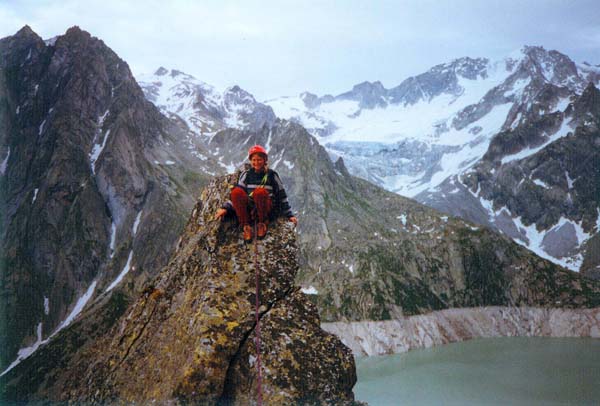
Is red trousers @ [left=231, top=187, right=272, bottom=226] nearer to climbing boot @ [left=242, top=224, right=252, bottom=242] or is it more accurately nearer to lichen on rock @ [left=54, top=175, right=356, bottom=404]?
climbing boot @ [left=242, top=224, right=252, bottom=242]

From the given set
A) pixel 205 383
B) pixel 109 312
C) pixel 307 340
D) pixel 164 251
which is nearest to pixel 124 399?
pixel 205 383

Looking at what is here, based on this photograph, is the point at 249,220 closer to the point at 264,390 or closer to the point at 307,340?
the point at 307,340

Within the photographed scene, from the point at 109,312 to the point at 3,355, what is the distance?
31370 millimetres

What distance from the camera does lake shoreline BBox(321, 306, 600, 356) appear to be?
169500 mm

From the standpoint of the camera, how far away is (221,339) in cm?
1015

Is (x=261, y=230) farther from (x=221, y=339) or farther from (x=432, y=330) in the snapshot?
(x=432, y=330)

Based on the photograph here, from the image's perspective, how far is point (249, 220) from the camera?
12.1 m

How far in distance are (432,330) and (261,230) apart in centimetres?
18705

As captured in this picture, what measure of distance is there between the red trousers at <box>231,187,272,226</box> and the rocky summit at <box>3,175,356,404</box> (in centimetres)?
44

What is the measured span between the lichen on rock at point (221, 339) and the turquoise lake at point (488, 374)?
5218 cm

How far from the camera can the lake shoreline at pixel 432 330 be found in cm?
16950

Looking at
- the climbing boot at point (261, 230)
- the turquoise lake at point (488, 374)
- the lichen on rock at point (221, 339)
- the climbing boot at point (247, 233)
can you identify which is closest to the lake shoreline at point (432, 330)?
the turquoise lake at point (488, 374)

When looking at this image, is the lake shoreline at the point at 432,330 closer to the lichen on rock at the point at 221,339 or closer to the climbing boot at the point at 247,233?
the lichen on rock at the point at 221,339

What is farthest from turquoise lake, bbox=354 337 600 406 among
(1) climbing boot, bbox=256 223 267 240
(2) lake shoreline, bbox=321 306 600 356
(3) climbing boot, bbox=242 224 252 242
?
(3) climbing boot, bbox=242 224 252 242
